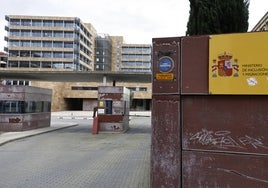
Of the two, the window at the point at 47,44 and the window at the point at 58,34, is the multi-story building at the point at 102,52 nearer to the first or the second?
the window at the point at 58,34

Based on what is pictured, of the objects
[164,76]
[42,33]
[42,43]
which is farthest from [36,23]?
[164,76]

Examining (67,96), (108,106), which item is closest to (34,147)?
(108,106)

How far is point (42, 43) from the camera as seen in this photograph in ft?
380

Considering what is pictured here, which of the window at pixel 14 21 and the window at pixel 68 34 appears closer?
the window at pixel 14 21

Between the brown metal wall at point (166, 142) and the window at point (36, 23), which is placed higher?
the window at point (36, 23)

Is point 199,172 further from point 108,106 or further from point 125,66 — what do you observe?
point 125,66

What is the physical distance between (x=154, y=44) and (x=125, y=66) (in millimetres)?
145924

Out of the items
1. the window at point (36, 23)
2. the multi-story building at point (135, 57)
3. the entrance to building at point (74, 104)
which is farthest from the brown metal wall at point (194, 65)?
the multi-story building at point (135, 57)

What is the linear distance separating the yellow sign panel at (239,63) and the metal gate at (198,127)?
9 centimetres

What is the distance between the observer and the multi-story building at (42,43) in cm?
11444

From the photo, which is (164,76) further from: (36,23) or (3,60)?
(3,60)

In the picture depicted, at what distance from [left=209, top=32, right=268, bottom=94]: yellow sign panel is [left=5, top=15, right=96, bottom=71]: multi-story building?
111m

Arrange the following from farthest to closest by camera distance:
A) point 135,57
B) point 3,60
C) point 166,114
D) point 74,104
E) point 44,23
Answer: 1. point 135,57
2. point 3,60
3. point 44,23
4. point 74,104
5. point 166,114

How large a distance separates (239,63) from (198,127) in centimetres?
105
